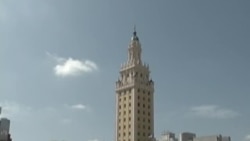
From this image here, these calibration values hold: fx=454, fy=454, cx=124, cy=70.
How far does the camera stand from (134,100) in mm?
154375

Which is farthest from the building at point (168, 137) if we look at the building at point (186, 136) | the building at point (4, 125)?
the building at point (4, 125)

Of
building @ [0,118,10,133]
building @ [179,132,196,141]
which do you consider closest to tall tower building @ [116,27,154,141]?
building @ [179,132,196,141]

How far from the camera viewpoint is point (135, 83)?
157m

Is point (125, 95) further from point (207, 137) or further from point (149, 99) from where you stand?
point (207, 137)

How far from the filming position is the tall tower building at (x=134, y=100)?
153 meters

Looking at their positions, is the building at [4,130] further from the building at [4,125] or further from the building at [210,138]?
the building at [210,138]

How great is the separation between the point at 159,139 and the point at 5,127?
8088 centimetres

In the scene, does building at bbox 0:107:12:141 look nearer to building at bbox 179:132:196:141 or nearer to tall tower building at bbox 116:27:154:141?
tall tower building at bbox 116:27:154:141

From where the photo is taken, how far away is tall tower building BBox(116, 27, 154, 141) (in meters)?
153

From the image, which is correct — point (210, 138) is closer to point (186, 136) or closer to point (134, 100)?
point (186, 136)

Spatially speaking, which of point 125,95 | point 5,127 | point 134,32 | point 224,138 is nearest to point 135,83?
point 125,95

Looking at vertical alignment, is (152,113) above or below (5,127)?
above

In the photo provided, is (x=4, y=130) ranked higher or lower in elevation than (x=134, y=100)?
lower

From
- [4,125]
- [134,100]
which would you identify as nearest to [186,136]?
[134,100]
